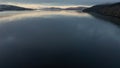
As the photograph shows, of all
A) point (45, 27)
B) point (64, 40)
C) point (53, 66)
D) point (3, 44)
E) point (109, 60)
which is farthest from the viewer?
point (45, 27)

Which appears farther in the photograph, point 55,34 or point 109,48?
point 55,34

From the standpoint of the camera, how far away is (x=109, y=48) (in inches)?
854

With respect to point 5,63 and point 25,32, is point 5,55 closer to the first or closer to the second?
point 5,63

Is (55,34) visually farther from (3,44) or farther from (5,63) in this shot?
(5,63)

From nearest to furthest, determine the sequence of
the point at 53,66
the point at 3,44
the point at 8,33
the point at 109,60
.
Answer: the point at 53,66
the point at 109,60
the point at 3,44
the point at 8,33

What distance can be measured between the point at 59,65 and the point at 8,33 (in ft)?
35.9

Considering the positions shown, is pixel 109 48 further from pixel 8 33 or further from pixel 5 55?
pixel 8 33

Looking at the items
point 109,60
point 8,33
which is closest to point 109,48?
point 109,60

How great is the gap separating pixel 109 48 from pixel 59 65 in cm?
646

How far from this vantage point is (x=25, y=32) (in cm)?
2688

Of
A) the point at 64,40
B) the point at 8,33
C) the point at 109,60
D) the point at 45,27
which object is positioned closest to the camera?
the point at 109,60

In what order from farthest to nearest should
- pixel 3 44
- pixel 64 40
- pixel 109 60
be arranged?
1. pixel 64 40
2. pixel 3 44
3. pixel 109 60

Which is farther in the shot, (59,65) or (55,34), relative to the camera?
(55,34)

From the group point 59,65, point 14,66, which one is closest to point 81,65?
point 59,65
